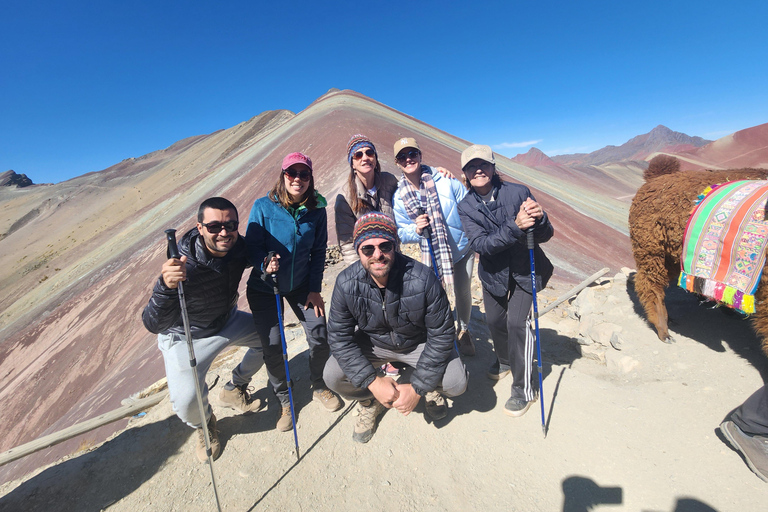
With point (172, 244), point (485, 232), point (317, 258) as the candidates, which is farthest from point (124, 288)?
point (485, 232)

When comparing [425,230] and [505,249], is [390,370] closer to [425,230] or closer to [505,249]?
[425,230]

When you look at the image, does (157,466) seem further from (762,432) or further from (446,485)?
(762,432)

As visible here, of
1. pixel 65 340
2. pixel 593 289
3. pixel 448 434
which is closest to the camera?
pixel 448 434

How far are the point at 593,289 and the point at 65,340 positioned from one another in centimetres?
1374

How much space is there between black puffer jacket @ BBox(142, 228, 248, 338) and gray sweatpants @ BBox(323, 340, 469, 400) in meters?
0.93

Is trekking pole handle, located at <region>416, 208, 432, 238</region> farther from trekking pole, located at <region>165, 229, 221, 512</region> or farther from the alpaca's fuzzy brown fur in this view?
the alpaca's fuzzy brown fur

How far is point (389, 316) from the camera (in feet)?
7.48

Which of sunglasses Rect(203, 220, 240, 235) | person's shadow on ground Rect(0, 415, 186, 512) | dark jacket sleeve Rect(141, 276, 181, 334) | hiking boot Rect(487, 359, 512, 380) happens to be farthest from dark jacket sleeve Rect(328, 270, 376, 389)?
person's shadow on ground Rect(0, 415, 186, 512)

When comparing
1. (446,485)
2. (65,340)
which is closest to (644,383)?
(446,485)

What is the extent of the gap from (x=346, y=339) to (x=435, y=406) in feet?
2.93

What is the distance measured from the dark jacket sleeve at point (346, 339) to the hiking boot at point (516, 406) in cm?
110

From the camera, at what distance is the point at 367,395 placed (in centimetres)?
249

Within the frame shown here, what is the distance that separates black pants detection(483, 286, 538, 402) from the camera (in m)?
2.53

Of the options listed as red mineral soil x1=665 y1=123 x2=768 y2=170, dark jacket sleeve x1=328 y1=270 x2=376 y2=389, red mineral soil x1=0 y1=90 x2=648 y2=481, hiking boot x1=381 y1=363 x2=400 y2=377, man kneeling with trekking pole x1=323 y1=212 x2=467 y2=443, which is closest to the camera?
man kneeling with trekking pole x1=323 y1=212 x2=467 y2=443
